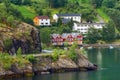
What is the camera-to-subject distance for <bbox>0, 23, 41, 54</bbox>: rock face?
88812 millimetres

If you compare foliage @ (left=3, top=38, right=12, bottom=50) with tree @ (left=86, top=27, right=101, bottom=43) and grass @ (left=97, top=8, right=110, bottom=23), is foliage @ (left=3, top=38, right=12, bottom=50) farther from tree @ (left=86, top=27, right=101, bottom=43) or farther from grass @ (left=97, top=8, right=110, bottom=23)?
grass @ (left=97, top=8, right=110, bottom=23)

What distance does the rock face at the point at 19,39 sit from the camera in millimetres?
88812

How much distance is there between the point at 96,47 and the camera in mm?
143625

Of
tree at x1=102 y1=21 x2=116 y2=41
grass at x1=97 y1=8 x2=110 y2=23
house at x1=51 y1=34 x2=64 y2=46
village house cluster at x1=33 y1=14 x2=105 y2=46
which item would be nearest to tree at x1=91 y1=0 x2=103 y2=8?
grass at x1=97 y1=8 x2=110 y2=23

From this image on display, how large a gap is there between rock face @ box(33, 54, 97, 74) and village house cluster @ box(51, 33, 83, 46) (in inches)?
1957

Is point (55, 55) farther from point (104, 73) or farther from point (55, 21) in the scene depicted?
point (55, 21)

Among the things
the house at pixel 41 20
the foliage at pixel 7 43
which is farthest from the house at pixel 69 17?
the foliage at pixel 7 43

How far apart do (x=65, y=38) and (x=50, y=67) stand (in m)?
57.0

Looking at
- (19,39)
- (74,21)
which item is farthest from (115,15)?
(19,39)

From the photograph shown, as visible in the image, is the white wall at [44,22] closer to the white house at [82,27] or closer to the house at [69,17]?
the house at [69,17]

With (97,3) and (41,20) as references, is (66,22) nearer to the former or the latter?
(41,20)

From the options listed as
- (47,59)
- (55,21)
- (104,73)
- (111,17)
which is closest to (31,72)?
(47,59)

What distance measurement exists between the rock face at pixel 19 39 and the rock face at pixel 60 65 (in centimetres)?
823

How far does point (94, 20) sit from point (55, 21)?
54.8 feet
